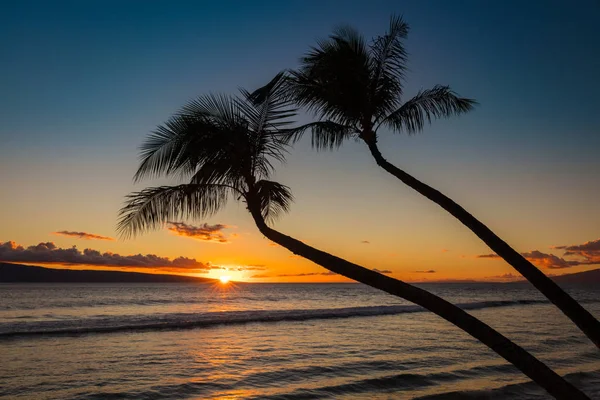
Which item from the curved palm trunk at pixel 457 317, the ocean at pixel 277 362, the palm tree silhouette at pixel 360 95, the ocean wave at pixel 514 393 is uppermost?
the palm tree silhouette at pixel 360 95

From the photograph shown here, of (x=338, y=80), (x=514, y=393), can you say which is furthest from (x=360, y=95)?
(x=514, y=393)

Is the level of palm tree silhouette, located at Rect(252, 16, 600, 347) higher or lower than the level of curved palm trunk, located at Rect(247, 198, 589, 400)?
higher

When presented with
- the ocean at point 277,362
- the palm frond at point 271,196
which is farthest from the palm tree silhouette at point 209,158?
the ocean at point 277,362

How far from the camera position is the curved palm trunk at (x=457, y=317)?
414 centimetres

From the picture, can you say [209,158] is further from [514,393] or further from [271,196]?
[514,393]

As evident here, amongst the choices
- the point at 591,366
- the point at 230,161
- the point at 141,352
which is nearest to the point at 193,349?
the point at 141,352

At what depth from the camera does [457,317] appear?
4.35 m

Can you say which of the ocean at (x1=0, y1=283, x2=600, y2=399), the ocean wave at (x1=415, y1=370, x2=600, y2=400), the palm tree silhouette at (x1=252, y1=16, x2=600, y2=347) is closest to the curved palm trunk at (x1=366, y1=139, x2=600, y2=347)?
the palm tree silhouette at (x1=252, y1=16, x2=600, y2=347)

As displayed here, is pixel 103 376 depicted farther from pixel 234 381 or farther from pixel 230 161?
pixel 230 161

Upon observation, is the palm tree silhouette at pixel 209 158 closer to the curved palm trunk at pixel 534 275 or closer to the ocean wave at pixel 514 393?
the curved palm trunk at pixel 534 275

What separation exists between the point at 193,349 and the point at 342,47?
16023 mm

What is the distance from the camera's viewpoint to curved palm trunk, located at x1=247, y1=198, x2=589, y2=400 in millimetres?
4145

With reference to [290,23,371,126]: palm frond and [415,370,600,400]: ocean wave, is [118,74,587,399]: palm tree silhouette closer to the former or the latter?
[290,23,371,126]: palm frond

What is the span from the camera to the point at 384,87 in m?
6.82
